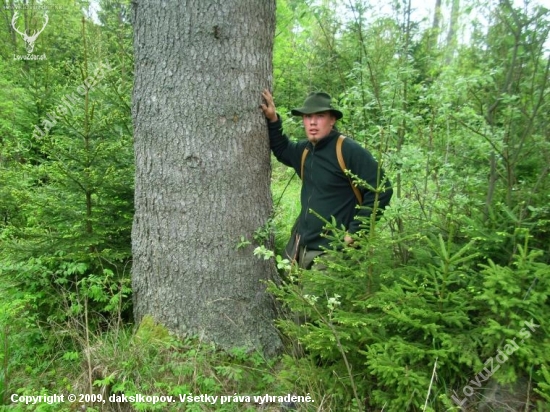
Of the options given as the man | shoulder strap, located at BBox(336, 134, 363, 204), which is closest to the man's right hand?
the man

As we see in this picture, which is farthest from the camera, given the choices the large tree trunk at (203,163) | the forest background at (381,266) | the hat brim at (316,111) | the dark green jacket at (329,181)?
the hat brim at (316,111)

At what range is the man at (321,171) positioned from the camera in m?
3.47

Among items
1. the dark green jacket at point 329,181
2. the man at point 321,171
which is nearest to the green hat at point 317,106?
the man at point 321,171

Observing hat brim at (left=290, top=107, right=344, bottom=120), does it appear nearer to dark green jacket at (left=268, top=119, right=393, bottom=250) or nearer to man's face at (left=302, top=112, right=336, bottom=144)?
man's face at (left=302, top=112, right=336, bottom=144)

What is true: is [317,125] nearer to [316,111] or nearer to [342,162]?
[316,111]

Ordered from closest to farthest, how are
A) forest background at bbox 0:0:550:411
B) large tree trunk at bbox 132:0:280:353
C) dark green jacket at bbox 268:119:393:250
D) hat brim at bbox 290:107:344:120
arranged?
1. forest background at bbox 0:0:550:411
2. large tree trunk at bbox 132:0:280:353
3. dark green jacket at bbox 268:119:393:250
4. hat brim at bbox 290:107:344:120

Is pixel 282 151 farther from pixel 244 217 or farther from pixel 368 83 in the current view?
pixel 368 83

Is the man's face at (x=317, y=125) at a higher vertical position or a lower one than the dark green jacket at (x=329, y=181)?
higher

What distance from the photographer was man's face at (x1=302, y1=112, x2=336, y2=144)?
3.67 metres

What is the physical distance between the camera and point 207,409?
9.53 feet

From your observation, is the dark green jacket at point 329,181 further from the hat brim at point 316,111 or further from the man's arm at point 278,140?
the hat brim at point 316,111

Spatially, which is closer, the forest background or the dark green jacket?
the forest background

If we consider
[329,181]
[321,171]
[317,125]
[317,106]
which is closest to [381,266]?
[329,181]

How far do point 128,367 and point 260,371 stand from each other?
1047mm
